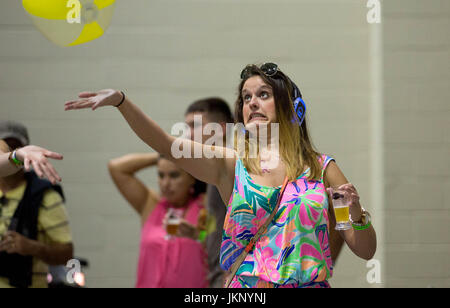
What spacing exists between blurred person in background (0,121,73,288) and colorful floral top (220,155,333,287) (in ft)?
4.27

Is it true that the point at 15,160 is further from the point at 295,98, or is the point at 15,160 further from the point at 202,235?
the point at 202,235

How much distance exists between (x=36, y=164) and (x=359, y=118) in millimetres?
2779

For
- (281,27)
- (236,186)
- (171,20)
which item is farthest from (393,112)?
(236,186)

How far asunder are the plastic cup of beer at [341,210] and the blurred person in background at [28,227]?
1.57 m

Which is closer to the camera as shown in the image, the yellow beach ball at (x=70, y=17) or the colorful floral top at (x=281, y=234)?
the colorful floral top at (x=281, y=234)

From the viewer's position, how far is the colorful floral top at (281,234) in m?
2.24

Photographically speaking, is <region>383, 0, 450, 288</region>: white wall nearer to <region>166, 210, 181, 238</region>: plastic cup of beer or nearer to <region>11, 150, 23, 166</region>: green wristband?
<region>166, 210, 181, 238</region>: plastic cup of beer

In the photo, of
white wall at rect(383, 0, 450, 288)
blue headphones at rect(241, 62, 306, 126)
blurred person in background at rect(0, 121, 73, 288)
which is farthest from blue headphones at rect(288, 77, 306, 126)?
white wall at rect(383, 0, 450, 288)

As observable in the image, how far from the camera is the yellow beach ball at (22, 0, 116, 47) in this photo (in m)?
2.84

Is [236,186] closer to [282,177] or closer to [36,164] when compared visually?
[282,177]

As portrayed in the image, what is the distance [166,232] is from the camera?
3789 mm
